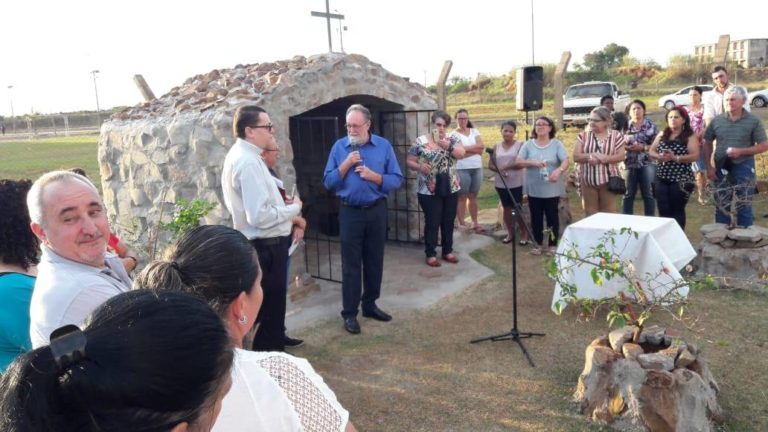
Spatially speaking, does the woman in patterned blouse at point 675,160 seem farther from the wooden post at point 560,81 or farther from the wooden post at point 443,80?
the wooden post at point 560,81

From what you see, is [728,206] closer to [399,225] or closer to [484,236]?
[484,236]

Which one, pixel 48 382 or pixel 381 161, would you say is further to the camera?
pixel 381 161

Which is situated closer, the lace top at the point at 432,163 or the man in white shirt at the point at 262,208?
the man in white shirt at the point at 262,208

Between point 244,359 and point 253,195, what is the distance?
2477 millimetres

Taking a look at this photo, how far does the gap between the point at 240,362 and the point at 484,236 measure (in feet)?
21.2

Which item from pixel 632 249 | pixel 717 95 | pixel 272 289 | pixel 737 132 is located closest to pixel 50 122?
pixel 717 95

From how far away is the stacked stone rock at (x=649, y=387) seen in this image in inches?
124

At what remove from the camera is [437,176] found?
20.2 ft

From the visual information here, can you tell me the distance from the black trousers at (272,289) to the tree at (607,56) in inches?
1676

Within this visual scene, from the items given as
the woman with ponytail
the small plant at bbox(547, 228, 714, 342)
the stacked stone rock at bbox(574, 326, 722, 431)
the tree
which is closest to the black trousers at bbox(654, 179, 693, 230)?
the small plant at bbox(547, 228, 714, 342)

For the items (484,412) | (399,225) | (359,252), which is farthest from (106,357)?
(399,225)

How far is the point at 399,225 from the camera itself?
24.6 feet

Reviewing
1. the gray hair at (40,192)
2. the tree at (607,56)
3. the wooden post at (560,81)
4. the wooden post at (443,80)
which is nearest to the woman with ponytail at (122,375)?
the gray hair at (40,192)

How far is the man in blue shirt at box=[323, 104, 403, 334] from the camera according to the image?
15.4 ft
